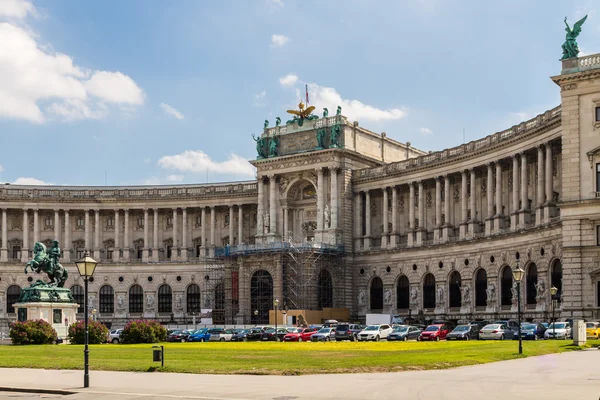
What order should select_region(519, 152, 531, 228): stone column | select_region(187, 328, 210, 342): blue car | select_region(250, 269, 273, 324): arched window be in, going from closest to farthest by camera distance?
1. select_region(187, 328, 210, 342): blue car
2. select_region(519, 152, 531, 228): stone column
3. select_region(250, 269, 273, 324): arched window

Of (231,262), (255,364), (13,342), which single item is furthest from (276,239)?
(255,364)

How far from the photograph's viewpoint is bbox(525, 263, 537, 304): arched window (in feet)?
298

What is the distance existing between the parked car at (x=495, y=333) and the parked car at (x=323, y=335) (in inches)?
629

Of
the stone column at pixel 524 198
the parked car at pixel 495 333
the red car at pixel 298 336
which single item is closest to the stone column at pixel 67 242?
the red car at pixel 298 336

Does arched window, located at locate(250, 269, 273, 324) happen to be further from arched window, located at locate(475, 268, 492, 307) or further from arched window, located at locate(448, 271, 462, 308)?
arched window, located at locate(475, 268, 492, 307)

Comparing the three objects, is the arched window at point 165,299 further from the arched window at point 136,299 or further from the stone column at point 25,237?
the stone column at point 25,237

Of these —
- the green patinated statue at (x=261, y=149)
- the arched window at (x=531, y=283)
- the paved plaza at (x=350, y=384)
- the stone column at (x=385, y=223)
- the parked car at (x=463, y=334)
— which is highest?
the green patinated statue at (x=261, y=149)

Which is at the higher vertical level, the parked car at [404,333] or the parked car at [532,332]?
the parked car at [532,332]

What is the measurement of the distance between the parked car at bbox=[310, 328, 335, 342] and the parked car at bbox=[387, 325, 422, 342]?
6817mm

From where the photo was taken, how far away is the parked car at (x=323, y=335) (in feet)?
274

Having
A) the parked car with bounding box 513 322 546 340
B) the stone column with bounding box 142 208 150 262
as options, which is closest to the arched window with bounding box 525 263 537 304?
the parked car with bounding box 513 322 546 340

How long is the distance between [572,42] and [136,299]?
81.7 m

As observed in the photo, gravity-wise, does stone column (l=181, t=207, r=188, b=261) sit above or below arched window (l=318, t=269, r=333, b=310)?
above

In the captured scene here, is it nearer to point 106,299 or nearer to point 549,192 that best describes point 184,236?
point 106,299
